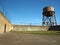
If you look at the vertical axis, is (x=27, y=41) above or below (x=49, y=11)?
below

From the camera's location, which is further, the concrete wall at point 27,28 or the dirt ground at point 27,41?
the concrete wall at point 27,28

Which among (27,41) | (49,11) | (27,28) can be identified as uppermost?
(49,11)

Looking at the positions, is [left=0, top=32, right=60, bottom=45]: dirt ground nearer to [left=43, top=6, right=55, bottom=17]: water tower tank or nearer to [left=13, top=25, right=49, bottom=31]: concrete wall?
[left=13, top=25, right=49, bottom=31]: concrete wall

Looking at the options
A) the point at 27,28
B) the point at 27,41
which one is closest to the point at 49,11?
the point at 27,28

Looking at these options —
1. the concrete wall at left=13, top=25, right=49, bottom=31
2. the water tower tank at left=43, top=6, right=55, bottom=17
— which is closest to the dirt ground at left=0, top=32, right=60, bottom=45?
the concrete wall at left=13, top=25, right=49, bottom=31

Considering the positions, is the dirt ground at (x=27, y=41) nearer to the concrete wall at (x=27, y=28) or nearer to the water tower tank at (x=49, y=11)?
the concrete wall at (x=27, y=28)

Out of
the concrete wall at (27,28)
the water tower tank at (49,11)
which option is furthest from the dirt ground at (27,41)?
the water tower tank at (49,11)

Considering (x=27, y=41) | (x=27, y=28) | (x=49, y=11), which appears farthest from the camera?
(x=49, y=11)

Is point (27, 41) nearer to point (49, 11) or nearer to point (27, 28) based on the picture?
point (27, 28)

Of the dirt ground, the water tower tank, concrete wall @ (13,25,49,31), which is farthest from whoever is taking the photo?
the water tower tank

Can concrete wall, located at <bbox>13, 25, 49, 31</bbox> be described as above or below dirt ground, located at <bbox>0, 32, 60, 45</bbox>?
above

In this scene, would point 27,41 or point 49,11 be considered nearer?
point 27,41

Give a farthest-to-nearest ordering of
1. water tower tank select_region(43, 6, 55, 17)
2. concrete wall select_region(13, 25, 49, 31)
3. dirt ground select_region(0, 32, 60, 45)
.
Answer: water tower tank select_region(43, 6, 55, 17)
concrete wall select_region(13, 25, 49, 31)
dirt ground select_region(0, 32, 60, 45)

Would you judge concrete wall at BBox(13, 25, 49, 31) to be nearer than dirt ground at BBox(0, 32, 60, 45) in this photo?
No
